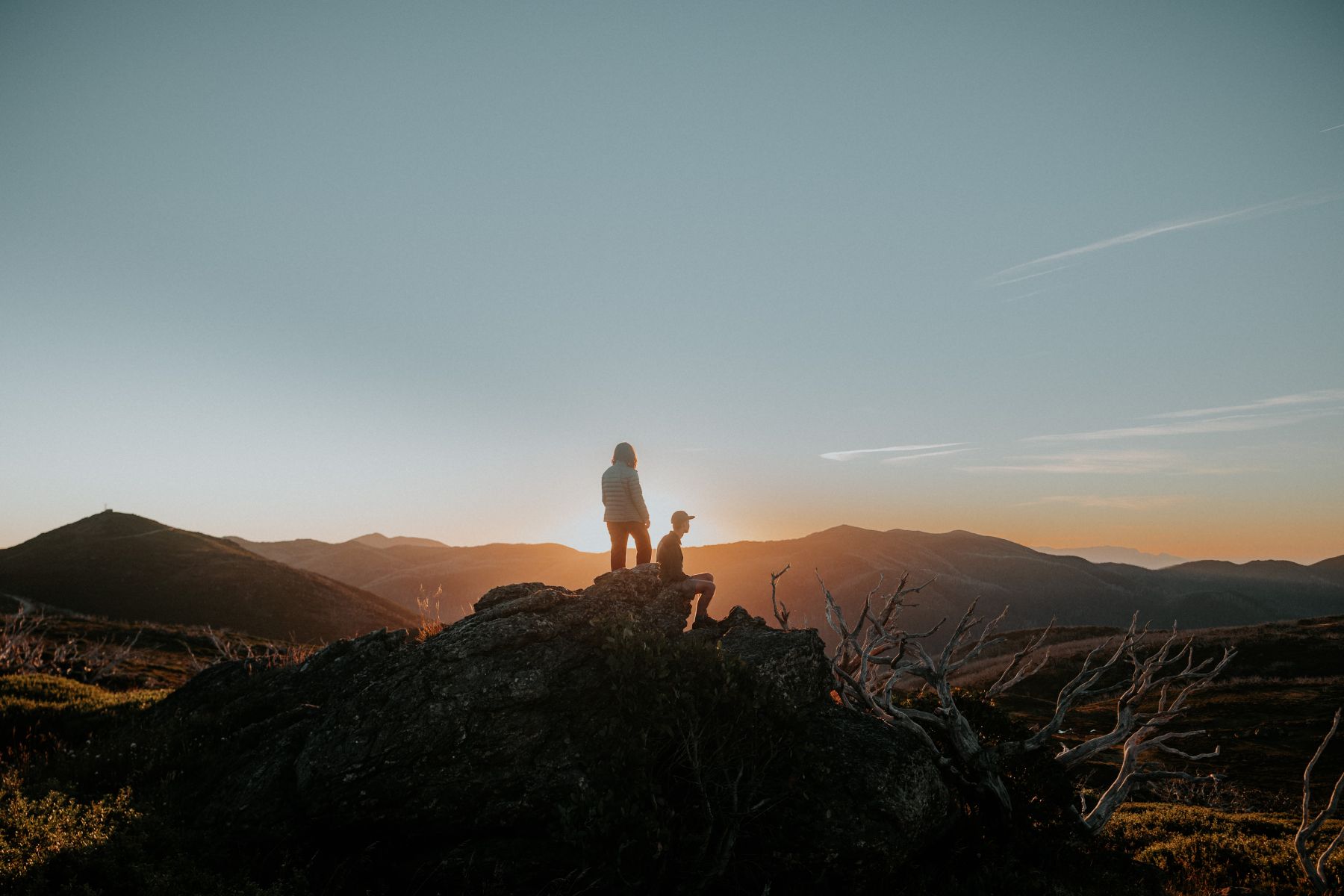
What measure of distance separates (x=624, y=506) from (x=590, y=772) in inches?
233

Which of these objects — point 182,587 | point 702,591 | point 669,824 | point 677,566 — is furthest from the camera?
point 182,587

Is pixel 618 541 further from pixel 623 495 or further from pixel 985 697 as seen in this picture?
pixel 985 697

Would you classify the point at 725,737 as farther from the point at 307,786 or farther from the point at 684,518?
the point at 307,786

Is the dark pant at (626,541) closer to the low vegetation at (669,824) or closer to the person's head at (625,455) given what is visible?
the person's head at (625,455)

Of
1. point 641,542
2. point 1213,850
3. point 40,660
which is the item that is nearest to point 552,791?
point 641,542

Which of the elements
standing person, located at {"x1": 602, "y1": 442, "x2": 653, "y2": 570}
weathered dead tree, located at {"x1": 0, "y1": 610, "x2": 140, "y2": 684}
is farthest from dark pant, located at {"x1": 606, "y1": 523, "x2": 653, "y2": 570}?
weathered dead tree, located at {"x1": 0, "y1": 610, "x2": 140, "y2": 684}

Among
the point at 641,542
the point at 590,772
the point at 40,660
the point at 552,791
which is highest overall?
the point at 641,542

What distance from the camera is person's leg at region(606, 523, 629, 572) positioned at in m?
13.3

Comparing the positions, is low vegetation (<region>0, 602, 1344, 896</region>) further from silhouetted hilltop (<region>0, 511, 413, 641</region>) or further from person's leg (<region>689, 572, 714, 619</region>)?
silhouetted hilltop (<region>0, 511, 413, 641</region>)

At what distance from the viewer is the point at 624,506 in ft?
42.2

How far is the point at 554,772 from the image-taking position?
8039 mm

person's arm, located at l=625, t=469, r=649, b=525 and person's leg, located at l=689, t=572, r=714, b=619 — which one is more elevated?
person's arm, located at l=625, t=469, r=649, b=525

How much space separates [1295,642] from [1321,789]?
173 ft

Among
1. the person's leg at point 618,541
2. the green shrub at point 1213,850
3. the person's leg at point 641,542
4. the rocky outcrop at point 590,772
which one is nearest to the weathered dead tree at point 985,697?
the green shrub at point 1213,850
